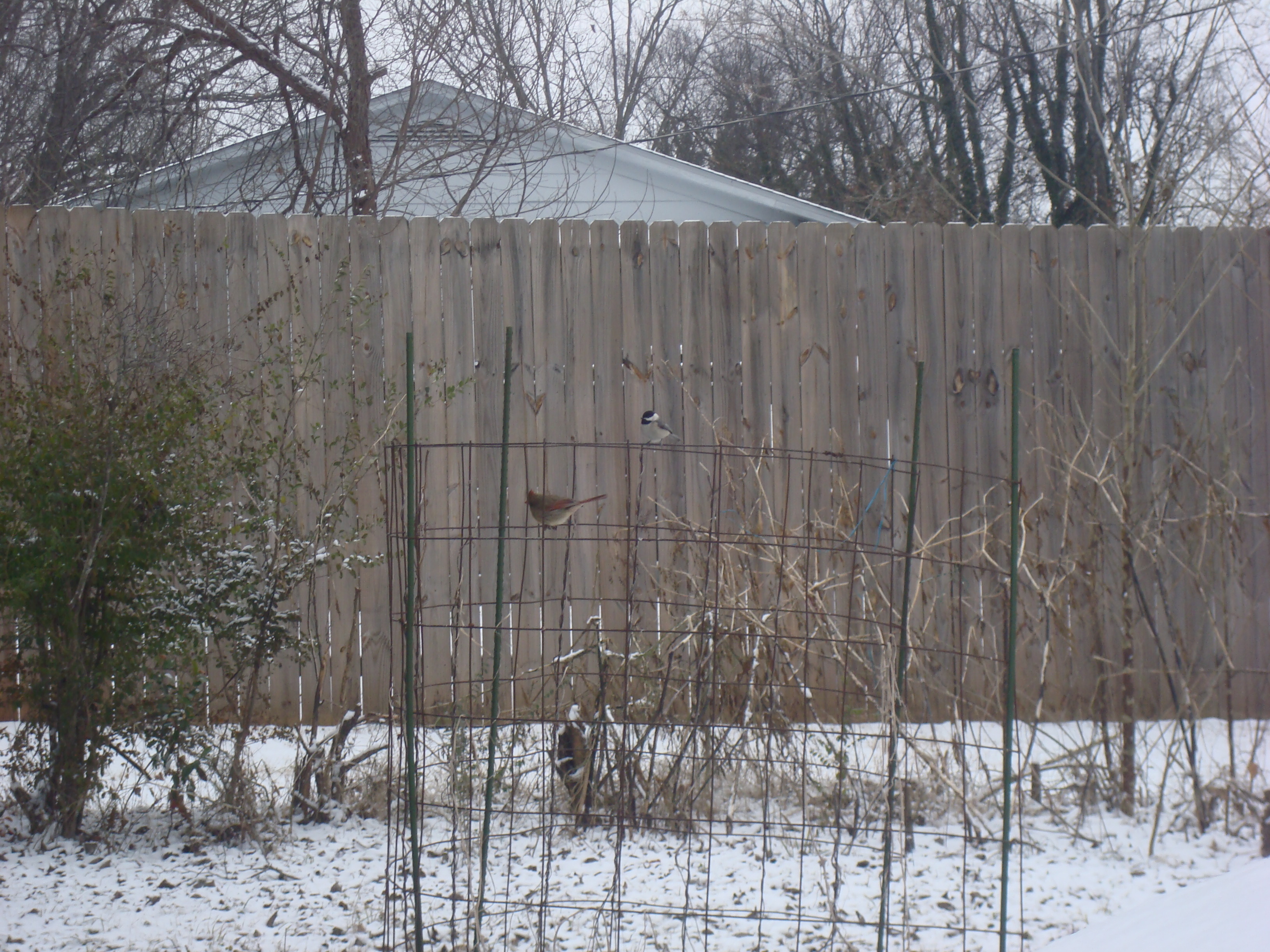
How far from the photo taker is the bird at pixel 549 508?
3326mm

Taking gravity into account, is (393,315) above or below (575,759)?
above

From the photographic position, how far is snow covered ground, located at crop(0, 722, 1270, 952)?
280 centimetres

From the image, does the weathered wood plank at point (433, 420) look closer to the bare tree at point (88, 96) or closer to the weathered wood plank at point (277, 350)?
the weathered wood plank at point (277, 350)

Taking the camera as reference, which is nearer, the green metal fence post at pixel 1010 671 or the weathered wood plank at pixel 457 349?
the green metal fence post at pixel 1010 671

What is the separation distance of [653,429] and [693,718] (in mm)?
1368

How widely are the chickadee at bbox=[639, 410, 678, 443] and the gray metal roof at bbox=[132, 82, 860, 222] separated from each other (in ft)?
10.3

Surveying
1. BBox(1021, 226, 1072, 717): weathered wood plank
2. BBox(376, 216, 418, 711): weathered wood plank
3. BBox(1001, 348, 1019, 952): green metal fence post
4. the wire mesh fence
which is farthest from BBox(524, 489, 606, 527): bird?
BBox(1021, 226, 1072, 717): weathered wood plank

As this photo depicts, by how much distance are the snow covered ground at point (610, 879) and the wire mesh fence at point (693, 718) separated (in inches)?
0.7

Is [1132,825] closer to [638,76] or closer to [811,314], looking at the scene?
[811,314]

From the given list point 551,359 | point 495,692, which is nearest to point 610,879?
point 495,692

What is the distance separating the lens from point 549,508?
11.0 feet

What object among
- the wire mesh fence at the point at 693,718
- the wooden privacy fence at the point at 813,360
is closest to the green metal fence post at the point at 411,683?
the wire mesh fence at the point at 693,718

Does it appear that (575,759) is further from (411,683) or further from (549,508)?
(411,683)

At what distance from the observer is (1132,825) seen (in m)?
3.44
